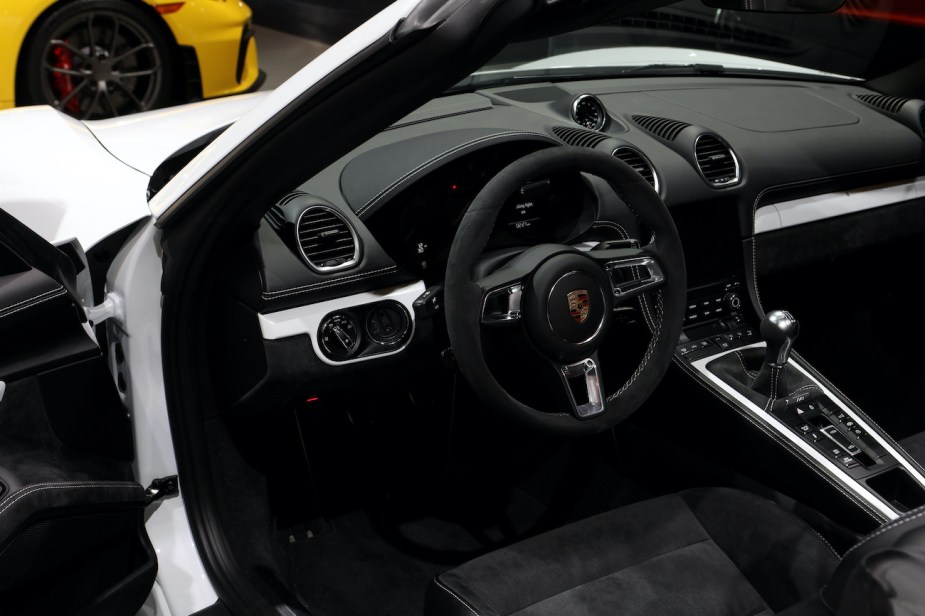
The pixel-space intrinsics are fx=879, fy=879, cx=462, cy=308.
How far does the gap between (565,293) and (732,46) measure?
1851mm

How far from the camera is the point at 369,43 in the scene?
102cm

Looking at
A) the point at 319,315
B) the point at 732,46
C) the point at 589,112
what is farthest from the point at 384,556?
the point at 732,46

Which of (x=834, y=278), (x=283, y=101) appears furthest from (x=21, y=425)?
(x=834, y=278)

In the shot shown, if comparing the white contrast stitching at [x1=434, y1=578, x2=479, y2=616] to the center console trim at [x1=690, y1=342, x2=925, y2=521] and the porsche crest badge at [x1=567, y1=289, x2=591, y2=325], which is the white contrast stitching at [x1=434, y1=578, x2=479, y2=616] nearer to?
the porsche crest badge at [x1=567, y1=289, x2=591, y2=325]

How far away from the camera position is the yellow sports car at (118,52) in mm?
3682

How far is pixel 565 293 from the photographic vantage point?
58.3 inches

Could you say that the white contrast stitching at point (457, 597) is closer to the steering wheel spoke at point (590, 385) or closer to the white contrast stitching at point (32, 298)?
the steering wheel spoke at point (590, 385)

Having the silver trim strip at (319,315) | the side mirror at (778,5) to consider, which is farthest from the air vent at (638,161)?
the silver trim strip at (319,315)

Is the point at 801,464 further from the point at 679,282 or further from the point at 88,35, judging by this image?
the point at 88,35

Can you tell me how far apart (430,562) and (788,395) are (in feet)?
3.05

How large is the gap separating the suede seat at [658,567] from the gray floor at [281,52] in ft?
13.4

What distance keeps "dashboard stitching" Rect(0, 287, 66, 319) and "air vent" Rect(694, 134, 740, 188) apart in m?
1.43

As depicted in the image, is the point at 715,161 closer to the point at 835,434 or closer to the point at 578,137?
the point at 578,137

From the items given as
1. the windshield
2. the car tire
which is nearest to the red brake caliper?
the car tire
